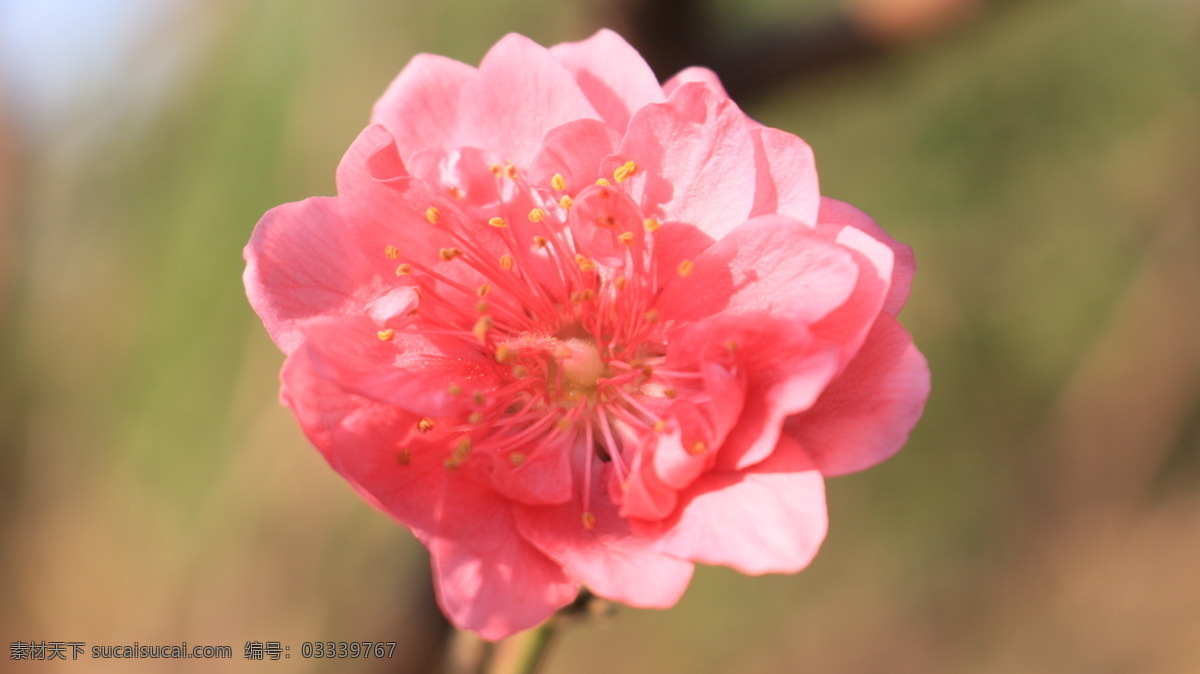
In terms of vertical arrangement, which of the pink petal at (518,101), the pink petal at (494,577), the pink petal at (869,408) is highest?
the pink petal at (518,101)

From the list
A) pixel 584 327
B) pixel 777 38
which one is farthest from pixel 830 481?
pixel 584 327

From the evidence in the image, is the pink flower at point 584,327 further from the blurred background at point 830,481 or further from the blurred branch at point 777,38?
the blurred background at point 830,481

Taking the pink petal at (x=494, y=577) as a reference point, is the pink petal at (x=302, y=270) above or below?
above

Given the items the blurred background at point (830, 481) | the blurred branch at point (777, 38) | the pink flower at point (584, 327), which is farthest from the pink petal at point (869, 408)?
the blurred background at point (830, 481)

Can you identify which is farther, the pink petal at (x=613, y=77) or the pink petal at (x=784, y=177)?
the pink petal at (x=613, y=77)

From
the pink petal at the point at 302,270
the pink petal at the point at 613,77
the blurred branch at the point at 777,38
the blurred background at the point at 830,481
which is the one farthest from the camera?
the blurred background at the point at 830,481

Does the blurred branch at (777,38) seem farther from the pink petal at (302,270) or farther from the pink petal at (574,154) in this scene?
the pink petal at (302,270)

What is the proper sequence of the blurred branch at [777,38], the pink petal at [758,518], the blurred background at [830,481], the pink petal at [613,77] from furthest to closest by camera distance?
the blurred background at [830,481], the blurred branch at [777,38], the pink petal at [613,77], the pink petal at [758,518]
